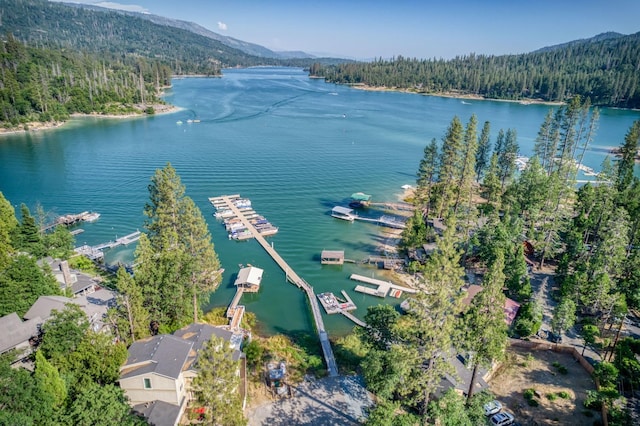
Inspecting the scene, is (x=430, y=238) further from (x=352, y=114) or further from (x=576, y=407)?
(x=352, y=114)

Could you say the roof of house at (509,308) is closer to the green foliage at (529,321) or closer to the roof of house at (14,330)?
the green foliage at (529,321)

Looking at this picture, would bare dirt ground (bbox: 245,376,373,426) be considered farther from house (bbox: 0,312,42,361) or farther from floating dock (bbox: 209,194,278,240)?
floating dock (bbox: 209,194,278,240)

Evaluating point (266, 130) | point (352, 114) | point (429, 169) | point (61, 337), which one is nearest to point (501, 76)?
point (352, 114)

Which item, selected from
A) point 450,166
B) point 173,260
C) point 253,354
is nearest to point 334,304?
point 253,354

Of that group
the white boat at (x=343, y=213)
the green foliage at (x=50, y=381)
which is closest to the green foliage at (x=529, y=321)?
the white boat at (x=343, y=213)

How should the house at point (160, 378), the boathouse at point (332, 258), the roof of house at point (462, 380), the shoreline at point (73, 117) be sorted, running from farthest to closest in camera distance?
1. the shoreline at point (73, 117)
2. the boathouse at point (332, 258)
3. the roof of house at point (462, 380)
4. the house at point (160, 378)

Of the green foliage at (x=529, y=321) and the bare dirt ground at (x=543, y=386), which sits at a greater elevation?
the green foliage at (x=529, y=321)

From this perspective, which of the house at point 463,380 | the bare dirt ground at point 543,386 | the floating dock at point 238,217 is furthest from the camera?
the floating dock at point 238,217

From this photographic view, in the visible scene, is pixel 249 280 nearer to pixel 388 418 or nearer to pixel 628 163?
pixel 388 418
